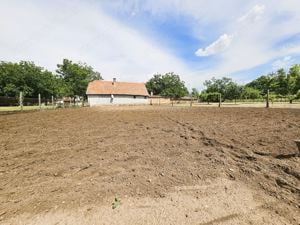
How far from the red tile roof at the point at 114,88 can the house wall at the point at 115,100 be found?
2.75 feet

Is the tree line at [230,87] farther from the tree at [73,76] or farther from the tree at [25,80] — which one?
the tree at [25,80]

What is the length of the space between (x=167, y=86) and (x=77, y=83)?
109ft

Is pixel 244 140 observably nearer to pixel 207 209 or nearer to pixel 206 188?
pixel 206 188

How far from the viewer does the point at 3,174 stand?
3.17 m

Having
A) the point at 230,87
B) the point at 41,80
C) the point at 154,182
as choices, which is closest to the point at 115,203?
the point at 154,182

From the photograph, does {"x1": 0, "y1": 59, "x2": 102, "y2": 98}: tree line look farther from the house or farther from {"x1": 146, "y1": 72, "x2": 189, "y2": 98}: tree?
{"x1": 146, "y1": 72, "x2": 189, "y2": 98}: tree

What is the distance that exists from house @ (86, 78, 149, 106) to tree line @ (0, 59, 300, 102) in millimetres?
8836

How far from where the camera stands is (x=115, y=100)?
43750 mm

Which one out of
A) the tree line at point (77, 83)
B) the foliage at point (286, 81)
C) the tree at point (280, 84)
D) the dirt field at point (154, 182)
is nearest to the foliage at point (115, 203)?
the dirt field at point (154, 182)

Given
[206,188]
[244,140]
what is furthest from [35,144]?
[244,140]

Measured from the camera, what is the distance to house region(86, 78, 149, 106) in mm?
41750

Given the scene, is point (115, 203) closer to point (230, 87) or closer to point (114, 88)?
point (114, 88)

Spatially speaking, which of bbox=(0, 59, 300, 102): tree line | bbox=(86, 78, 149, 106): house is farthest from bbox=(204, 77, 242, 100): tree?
bbox=(86, 78, 149, 106): house

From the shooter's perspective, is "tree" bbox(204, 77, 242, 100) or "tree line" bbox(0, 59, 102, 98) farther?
"tree" bbox(204, 77, 242, 100)
